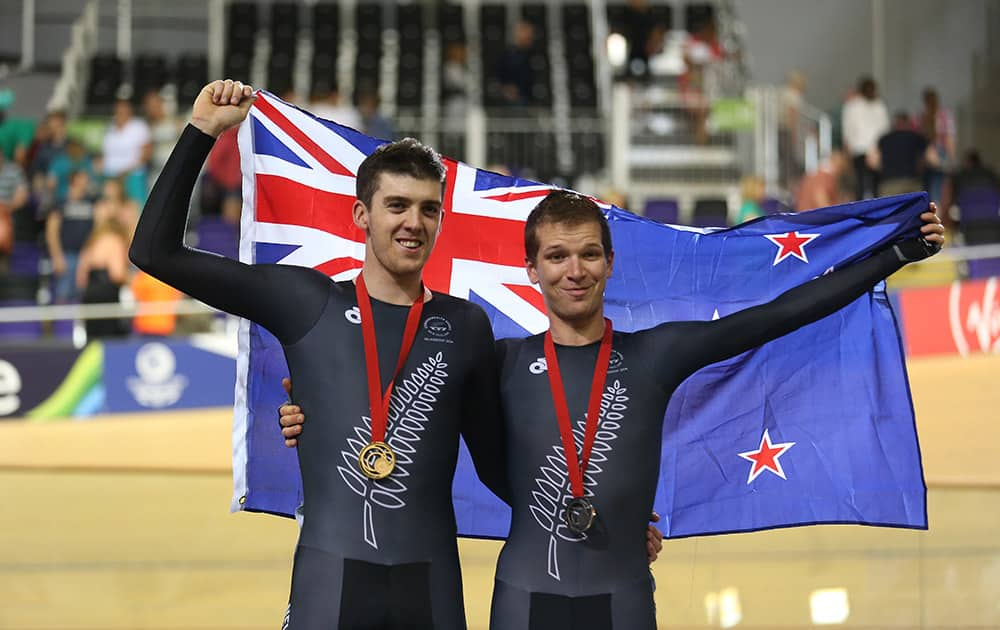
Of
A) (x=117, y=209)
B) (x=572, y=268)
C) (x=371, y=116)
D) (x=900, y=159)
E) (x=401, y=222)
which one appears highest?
(x=371, y=116)

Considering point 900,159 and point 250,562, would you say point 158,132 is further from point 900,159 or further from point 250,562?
point 250,562

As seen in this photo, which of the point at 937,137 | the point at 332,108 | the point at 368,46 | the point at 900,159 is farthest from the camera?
the point at 368,46

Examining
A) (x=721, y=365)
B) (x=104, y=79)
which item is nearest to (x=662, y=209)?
(x=104, y=79)

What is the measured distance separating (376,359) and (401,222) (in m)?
0.34

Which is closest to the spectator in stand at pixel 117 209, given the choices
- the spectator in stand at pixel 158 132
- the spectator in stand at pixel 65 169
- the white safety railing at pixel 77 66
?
the spectator in stand at pixel 65 169

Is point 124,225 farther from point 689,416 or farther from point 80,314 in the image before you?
point 689,416

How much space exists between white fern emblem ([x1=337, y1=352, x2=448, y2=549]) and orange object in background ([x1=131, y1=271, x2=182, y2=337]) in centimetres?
834

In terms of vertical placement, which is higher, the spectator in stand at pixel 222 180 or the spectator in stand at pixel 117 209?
the spectator in stand at pixel 222 180

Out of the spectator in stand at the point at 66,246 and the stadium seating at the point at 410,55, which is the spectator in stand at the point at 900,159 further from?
the spectator in stand at the point at 66,246

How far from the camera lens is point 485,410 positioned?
11.5ft

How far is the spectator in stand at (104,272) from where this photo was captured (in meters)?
11.9

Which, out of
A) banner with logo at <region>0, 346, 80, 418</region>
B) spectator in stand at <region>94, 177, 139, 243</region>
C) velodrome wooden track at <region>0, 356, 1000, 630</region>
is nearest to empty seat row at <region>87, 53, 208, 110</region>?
spectator in stand at <region>94, 177, 139, 243</region>

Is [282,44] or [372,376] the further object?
[282,44]

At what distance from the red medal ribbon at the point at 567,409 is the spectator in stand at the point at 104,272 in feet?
29.6
